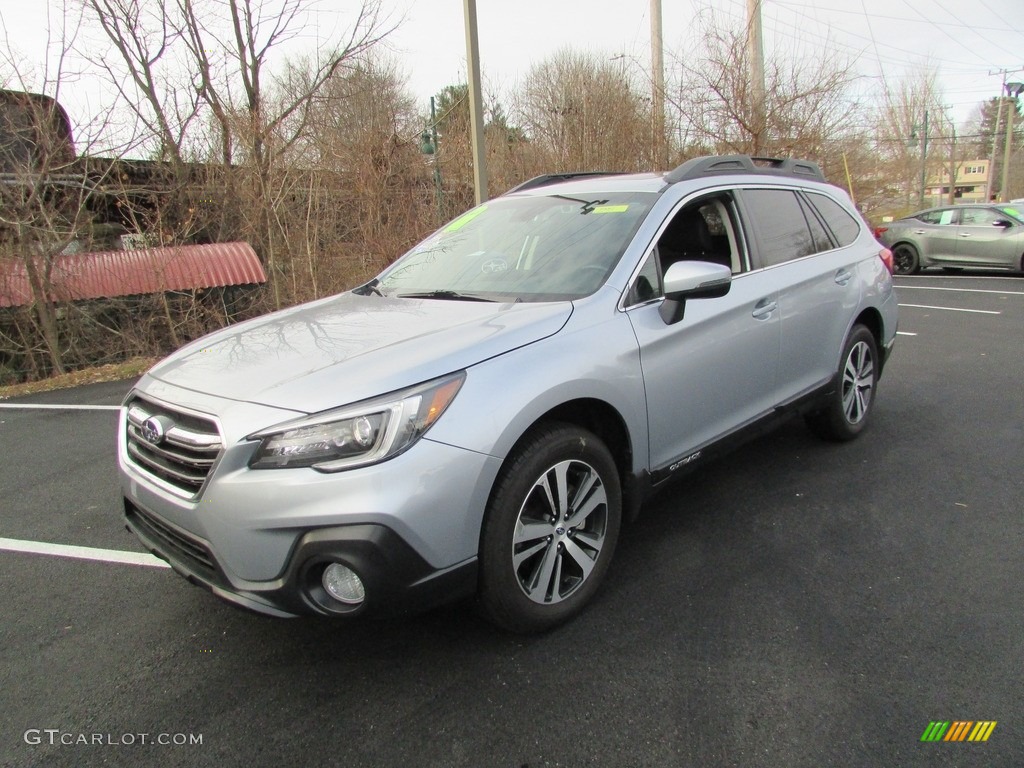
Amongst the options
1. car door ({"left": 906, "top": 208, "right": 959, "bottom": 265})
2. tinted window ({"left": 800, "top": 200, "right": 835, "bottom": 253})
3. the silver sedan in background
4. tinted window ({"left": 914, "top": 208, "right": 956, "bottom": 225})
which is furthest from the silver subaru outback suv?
tinted window ({"left": 914, "top": 208, "right": 956, "bottom": 225})

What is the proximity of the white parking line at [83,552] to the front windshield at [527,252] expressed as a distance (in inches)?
69.6

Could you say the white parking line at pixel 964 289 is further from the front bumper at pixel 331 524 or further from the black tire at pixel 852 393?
the front bumper at pixel 331 524

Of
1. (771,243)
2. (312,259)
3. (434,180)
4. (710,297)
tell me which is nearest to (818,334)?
(771,243)

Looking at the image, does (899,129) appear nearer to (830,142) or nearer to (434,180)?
(830,142)

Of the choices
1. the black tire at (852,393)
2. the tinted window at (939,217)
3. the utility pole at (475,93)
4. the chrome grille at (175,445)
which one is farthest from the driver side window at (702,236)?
the tinted window at (939,217)

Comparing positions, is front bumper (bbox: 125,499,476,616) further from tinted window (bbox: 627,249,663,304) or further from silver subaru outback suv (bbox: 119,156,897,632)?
tinted window (bbox: 627,249,663,304)

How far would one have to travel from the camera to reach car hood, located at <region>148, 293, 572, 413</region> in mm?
2309

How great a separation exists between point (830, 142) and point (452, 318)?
18.0 m

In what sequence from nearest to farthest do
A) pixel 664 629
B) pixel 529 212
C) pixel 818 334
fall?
pixel 664 629, pixel 529 212, pixel 818 334

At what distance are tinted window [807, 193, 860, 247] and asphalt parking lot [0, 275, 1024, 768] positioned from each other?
1608 mm

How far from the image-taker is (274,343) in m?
2.86

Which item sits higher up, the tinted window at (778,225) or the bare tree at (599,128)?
the bare tree at (599,128)

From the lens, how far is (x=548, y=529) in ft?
8.68

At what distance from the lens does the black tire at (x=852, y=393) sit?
14.7ft
